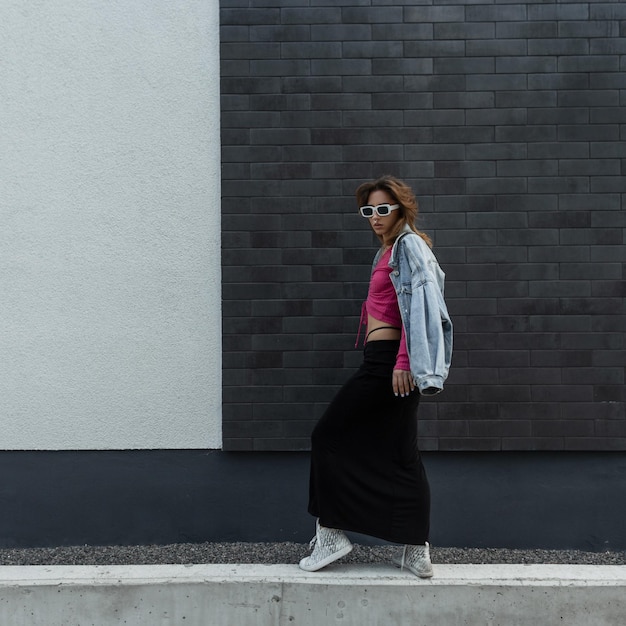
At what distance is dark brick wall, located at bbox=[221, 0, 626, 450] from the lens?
3.73m

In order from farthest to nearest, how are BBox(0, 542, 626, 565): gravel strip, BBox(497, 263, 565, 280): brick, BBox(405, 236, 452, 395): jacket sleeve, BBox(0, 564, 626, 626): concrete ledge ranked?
BBox(497, 263, 565, 280): brick → BBox(0, 542, 626, 565): gravel strip → BBox(0, 564, 626, 626): concrete ledge → BBox(405, 236, 452, 395): jacket sleeve

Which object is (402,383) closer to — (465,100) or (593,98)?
(465,100)

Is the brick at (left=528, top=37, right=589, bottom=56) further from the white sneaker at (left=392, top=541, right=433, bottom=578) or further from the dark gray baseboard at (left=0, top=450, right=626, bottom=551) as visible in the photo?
the white sneaker at (left=392, top=541, right=433, bottom=578)

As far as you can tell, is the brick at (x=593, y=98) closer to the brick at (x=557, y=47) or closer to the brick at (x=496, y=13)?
the brick at (x=557, y=47)

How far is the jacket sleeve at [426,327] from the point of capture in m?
2.81

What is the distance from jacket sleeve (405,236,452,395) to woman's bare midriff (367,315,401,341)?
227 mm

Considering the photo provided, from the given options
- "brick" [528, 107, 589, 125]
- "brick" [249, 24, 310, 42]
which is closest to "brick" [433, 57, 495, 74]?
"brick" [528, 107, 589, 125]

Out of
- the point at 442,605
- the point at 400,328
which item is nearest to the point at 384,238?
the point at 400,328

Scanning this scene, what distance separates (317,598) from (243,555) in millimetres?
677

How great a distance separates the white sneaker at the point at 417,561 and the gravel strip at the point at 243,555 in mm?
421

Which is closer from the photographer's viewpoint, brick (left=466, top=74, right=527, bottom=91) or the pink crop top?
the pink crop top

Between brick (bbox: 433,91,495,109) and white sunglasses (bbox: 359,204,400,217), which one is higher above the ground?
brick (bbox: 433,91,495,109)

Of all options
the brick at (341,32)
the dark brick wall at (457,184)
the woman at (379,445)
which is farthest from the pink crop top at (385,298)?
the brick at (341,32)

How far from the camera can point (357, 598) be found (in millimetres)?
3057
